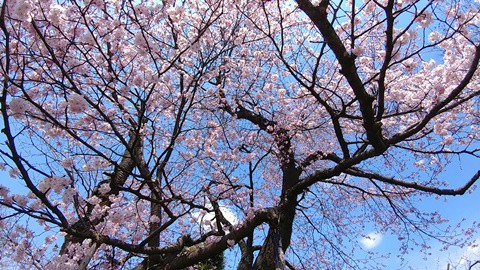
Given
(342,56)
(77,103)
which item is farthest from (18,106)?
(342,56)

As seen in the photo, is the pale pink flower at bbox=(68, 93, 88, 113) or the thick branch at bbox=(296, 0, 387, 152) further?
the thick branch at bbox=(296, 0, 387, 152)

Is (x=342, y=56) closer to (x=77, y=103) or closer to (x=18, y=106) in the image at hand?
(x=77, y=103)

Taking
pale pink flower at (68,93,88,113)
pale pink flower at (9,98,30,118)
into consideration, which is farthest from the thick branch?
pale pink flower at (9,98,30,118)

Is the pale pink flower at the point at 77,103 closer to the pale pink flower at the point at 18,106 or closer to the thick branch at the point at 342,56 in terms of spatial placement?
the pale pink flower at the point at 18,106

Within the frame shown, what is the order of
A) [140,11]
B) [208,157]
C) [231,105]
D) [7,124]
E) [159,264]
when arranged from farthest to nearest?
[231,105] < [208,157] < [159,264] < [140,11] < [7,124]

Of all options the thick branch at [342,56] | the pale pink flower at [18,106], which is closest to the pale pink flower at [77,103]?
the pale pink flower at [18,106]

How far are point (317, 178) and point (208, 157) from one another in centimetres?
183

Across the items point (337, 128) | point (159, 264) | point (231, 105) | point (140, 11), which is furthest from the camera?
point (231, 105)

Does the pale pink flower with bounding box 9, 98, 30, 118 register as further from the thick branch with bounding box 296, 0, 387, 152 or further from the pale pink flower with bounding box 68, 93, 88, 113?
the thick branch with bounding box 296, 0, 387, 152

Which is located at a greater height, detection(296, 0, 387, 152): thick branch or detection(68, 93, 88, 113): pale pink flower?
detection(296, 0, 387, 152): thick branch

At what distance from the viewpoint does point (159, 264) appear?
5.33 meters

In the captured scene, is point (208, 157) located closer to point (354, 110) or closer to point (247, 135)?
point (247, 135)

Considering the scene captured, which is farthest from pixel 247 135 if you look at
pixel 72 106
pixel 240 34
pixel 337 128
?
pixel 72 106

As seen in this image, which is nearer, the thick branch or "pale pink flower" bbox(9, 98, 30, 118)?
"pale pink flower" bbox(9, 98, 30, 118)
